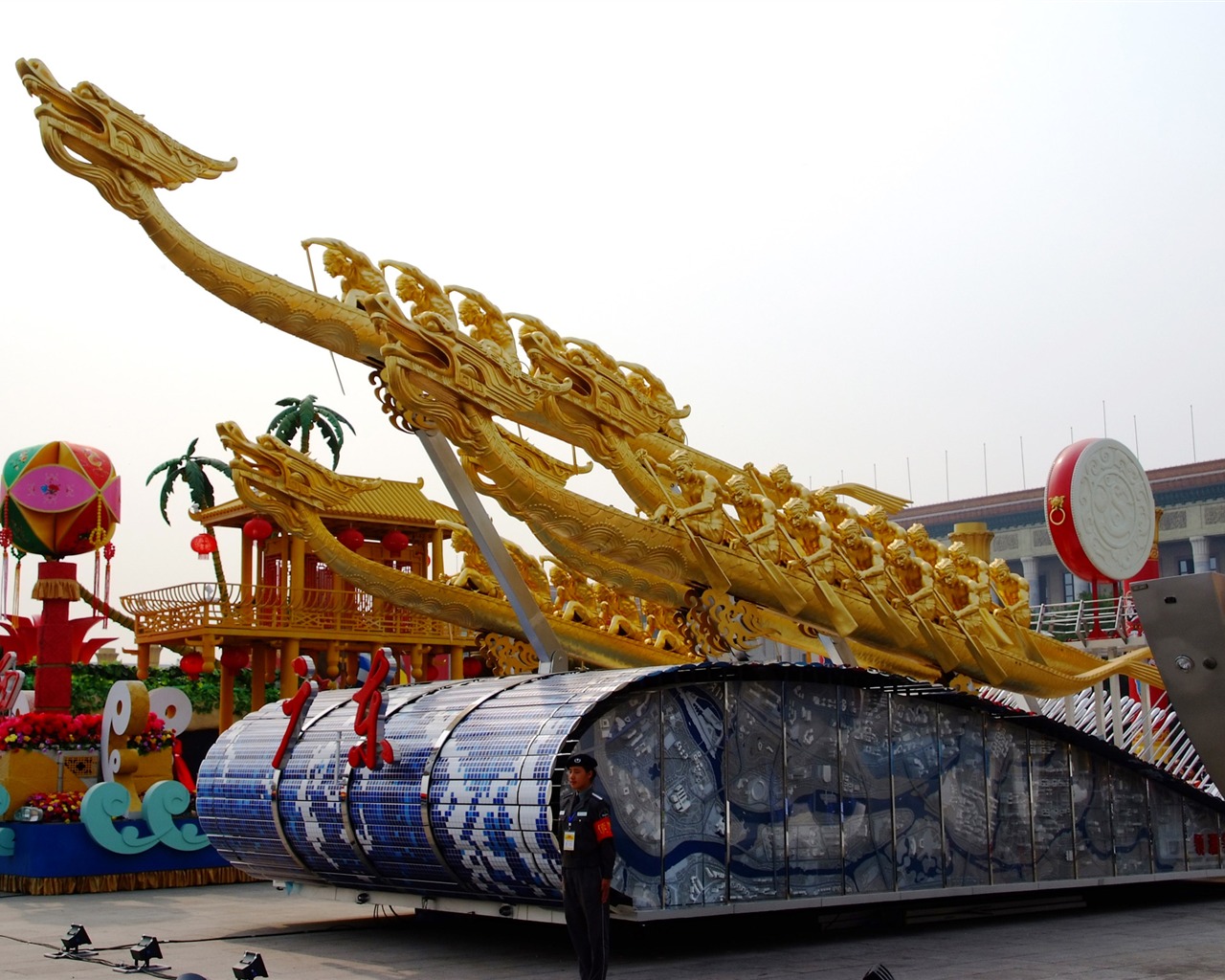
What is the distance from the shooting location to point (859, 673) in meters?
9.98

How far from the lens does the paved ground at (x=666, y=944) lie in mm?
8430

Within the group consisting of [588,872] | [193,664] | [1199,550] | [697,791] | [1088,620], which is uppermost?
[1199,550]

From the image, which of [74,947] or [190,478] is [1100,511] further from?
[190,478]

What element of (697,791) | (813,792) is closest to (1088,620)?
(813,792)

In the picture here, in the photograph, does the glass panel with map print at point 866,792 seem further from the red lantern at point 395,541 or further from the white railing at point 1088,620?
the red lantern at point 395,541

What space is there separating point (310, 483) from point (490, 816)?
18.2ft

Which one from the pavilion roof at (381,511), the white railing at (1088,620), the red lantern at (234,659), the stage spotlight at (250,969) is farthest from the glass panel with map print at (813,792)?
the red lantern at (234,659)

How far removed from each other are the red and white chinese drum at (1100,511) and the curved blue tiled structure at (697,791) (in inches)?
108

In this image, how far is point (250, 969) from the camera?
7.64 m

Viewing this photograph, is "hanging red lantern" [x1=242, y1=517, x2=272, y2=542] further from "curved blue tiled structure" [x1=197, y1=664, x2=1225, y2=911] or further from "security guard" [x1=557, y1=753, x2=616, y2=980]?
"security guard" [x1=557, y1=753, x2=616, y2=980]

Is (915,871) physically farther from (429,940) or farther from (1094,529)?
(1094,529)

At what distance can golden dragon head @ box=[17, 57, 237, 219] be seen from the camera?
9.98 meters

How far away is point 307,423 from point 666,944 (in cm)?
1916

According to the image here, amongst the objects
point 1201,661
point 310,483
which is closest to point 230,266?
point 310,483
